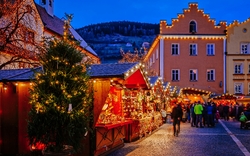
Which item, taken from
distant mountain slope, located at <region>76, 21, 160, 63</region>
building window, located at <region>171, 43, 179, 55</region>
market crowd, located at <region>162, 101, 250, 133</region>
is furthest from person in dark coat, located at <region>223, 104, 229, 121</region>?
distant mountain slope, located at <region>76, 21, 160, 63</region>

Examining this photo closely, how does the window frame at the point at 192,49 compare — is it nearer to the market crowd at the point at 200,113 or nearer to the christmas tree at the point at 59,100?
the market crowd at the point at 200,113

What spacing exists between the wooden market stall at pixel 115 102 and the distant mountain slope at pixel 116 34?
3140 inches

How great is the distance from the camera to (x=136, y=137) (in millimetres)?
17344

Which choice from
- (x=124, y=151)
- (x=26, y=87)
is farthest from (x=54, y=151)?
(x=124, y=151)

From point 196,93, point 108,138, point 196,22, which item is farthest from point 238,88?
point 108,138

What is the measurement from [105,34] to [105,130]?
10565 cm

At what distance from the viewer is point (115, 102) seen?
1602 cm

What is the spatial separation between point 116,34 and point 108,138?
108473 millimetres

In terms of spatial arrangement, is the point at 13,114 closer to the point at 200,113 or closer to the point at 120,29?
the point at 200,113

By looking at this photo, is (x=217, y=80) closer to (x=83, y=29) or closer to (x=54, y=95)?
(x=54, y=95)

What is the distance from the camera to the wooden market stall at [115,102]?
11.9m

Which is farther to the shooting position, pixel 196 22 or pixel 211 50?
pixel 211 50

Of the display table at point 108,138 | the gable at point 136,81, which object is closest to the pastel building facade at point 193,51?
the gable at point 136,81

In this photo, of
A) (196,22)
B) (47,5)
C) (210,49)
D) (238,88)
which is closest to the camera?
(47,5)
